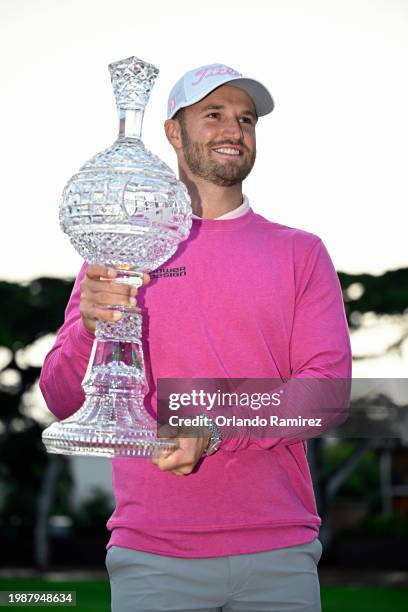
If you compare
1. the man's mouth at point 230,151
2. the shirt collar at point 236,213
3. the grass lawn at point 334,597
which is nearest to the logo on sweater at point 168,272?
the shirt collar at point 236,213

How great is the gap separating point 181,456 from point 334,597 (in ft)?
33.7

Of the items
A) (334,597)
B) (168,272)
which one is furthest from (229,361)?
(334,597)

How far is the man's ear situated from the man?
0.16 metres

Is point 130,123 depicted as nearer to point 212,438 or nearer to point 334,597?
point 212,438

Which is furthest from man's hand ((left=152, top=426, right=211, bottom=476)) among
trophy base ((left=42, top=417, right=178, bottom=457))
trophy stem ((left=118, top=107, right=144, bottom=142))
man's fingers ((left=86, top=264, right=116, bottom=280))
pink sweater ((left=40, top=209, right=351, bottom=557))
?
trophy stem ((left=118, top=107, right=144, bottom=142))

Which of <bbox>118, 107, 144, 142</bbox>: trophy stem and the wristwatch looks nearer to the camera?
the wristwatch

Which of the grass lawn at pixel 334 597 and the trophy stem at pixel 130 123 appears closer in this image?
the trophy stem at pixel 130 123

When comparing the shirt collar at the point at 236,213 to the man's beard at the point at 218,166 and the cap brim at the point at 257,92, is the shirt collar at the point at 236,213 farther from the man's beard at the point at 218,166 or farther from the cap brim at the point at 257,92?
the cap brim at the point at 257,92

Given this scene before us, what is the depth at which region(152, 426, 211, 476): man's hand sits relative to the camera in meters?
1.67

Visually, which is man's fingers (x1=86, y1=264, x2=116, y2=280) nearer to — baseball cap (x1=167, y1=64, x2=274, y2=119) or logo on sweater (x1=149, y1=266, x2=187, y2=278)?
logo on sweater (x1=149, y1=266, x2=187, y2=278)

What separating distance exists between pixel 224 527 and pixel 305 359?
1.16 ft

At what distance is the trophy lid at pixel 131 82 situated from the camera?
1885 millimetres

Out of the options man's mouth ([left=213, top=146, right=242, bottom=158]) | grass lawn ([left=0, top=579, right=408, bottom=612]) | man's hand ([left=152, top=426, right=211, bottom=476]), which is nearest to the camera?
man's hand ([left=152, top=426, right=211, bottom=476])

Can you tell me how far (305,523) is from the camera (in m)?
1.98
